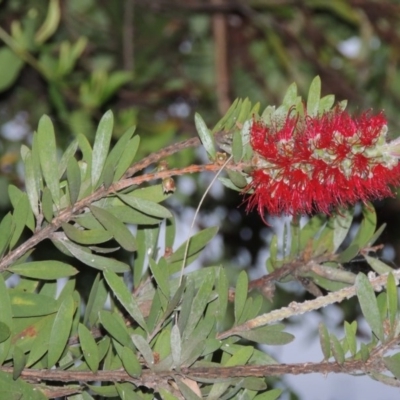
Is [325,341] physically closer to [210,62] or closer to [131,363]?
[131,363]

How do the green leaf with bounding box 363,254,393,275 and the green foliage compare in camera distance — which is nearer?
the green foliage

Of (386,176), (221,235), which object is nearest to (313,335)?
(221,235)

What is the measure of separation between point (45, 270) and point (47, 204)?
0.07 metres

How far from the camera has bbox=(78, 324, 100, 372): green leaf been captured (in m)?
0.66

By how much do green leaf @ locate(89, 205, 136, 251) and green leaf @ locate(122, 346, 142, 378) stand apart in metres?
0.10

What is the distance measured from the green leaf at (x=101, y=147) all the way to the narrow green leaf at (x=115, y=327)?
12cm

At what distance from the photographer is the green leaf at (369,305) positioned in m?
0.66

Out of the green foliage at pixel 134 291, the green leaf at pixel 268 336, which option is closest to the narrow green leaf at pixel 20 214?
the green foliage at pixel 134 291

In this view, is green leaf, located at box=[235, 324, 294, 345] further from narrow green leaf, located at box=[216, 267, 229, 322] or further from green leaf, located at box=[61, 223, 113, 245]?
green leaf, located at box=[61, 223, 113, 245]

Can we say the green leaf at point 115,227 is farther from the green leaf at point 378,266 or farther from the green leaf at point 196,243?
the green leaf at point 378,266

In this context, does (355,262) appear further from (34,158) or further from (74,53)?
(74,53)

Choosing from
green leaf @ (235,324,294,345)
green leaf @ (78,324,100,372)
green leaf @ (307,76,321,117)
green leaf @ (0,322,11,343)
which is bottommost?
green leaf @ (235,324,294,345)

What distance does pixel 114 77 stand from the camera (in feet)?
4.99

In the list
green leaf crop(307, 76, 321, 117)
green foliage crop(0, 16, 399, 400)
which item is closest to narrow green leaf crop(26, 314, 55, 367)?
green foliage crop(0, 16, 399, 400)
